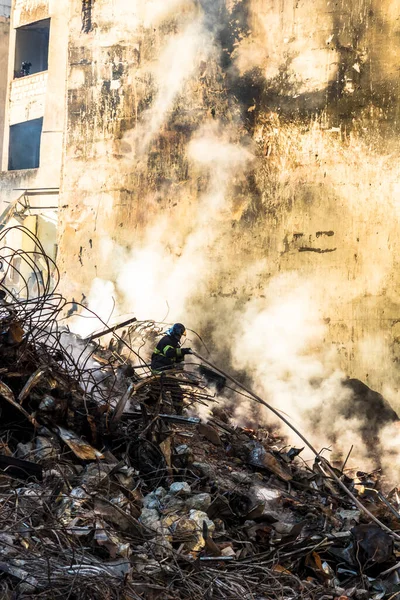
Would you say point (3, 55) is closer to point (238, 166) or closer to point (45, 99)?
point (45, 99)

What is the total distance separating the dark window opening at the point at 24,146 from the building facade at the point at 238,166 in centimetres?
1006

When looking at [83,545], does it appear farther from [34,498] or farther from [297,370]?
[297,370]

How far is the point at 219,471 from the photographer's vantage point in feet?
19.1

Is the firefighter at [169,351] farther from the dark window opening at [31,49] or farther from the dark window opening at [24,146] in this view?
the dark window opening at [31,49]

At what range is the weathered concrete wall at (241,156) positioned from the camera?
31.4 ft

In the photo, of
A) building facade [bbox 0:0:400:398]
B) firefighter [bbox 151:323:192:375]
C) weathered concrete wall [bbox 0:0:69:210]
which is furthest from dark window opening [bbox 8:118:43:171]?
firefighter [bbox 151:323:192:375]

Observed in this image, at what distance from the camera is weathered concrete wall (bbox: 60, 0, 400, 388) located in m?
9.59

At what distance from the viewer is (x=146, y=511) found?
4586 mm

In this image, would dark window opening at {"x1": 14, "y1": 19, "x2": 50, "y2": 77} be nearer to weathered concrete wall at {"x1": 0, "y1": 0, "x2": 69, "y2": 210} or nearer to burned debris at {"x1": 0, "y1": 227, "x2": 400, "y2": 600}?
weathered concrete wall at {"x1": 0, "y1": 0, "x2": 69, "y2": 210}

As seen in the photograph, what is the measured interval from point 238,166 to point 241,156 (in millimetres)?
151

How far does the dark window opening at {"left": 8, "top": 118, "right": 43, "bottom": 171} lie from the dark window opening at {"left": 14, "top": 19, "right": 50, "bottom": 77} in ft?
5.28

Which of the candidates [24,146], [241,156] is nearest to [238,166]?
[241,156]

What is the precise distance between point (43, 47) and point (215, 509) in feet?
67.1

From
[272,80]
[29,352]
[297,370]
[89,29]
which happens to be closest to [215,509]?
[29,352]
